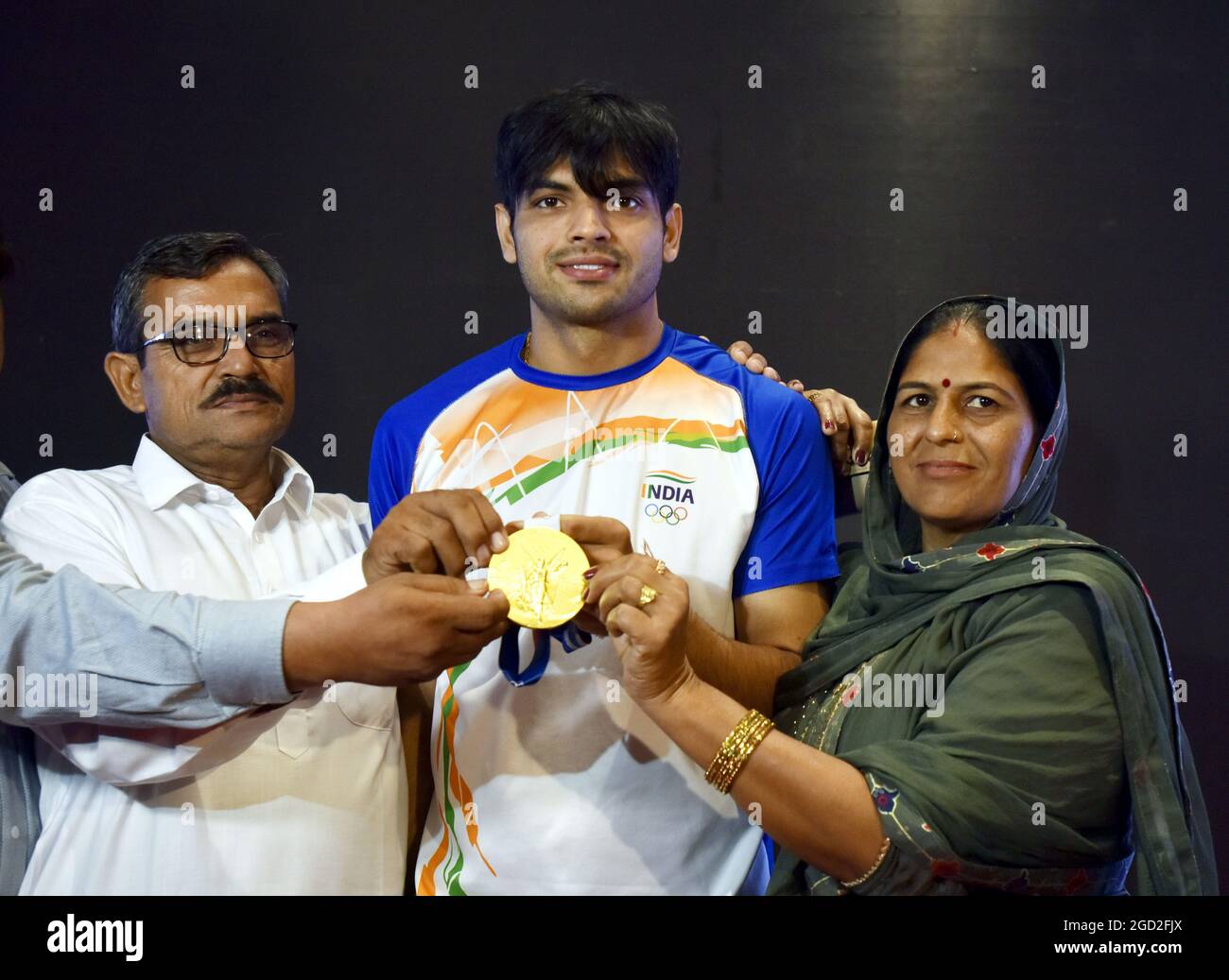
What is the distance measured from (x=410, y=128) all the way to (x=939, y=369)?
64.9 inches

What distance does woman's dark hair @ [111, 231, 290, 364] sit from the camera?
8.38 ft

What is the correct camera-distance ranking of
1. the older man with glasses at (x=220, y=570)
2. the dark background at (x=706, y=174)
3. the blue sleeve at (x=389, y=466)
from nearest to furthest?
the older man with glasses at (x=220, y=570), the blue sleeve at (x=389, y=466), the dark background at (x=706, y=174)

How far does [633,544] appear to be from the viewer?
7.75 feet

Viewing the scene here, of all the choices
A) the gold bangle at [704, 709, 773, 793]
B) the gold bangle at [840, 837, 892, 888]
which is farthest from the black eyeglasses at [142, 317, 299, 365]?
the gold bangle at [840, 837, 892, 888]

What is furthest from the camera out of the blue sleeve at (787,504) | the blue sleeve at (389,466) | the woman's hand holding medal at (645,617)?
the blue sleeve at (389,466)

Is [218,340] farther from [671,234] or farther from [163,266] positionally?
[671,234]

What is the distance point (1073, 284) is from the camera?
330cm

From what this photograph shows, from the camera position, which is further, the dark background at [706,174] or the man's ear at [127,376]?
the dark background at [706,174]

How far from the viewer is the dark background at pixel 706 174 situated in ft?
10.8

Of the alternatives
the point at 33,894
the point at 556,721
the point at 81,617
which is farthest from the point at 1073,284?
the point at 33,894

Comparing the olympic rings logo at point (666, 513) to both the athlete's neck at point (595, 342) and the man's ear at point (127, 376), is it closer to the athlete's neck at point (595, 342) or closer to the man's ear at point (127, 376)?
the athlete's neck at point (595, 342)

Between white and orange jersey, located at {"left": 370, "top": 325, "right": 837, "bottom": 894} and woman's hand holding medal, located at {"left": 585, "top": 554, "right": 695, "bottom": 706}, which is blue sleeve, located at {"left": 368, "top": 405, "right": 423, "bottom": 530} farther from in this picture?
woman's hand holding medal, located at {"left": 585, "top": 554, "right": 695, "bottom": 706}

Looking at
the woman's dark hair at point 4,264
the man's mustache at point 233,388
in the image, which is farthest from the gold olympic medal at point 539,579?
the woman's dark hair at point 4,264

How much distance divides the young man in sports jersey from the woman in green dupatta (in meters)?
0.18
